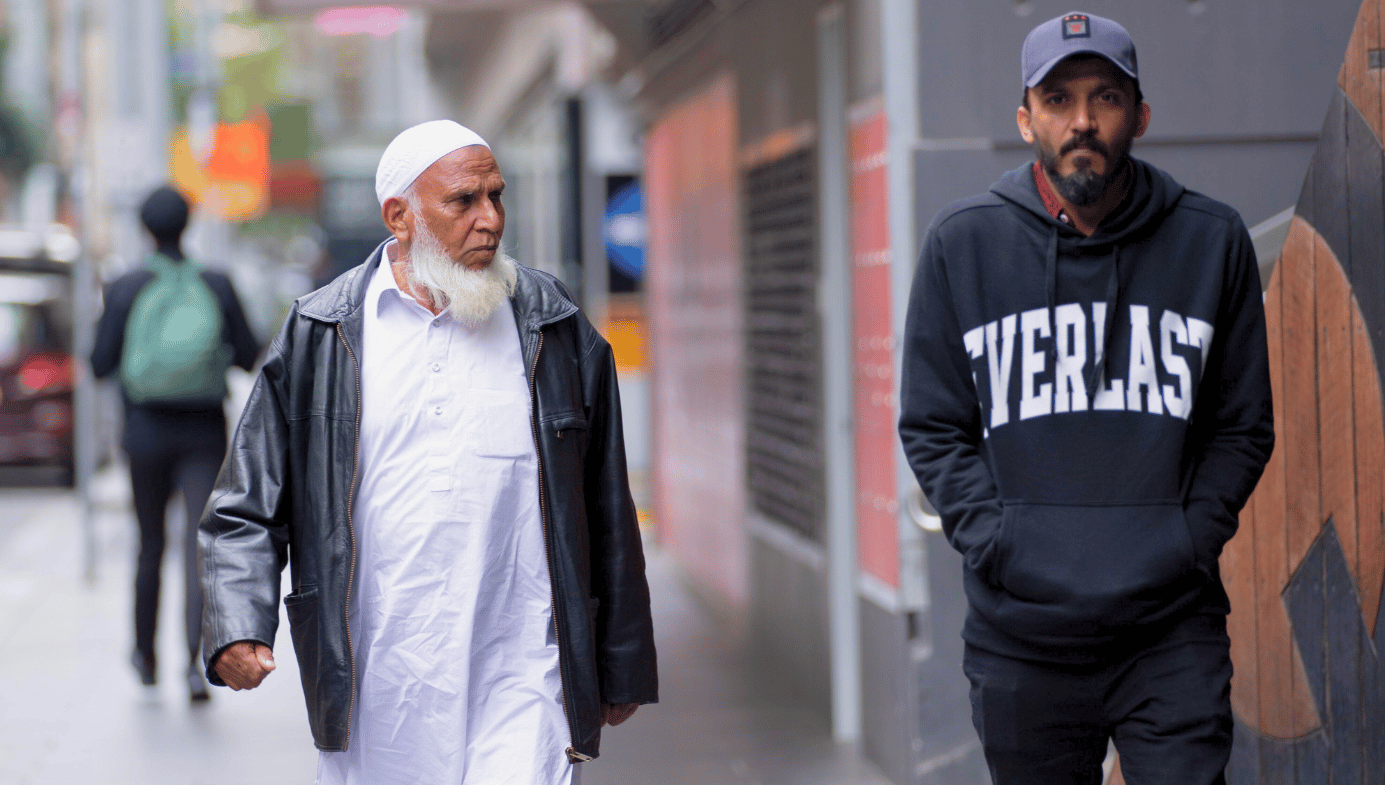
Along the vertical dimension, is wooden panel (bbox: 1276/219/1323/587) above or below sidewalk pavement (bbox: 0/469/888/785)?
above

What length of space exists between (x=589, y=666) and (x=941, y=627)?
7.30 ft

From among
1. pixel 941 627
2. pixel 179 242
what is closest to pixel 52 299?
pixel 179 242

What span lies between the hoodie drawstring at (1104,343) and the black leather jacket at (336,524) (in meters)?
0.96

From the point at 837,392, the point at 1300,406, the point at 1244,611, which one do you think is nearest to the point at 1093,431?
the point at 1300,406

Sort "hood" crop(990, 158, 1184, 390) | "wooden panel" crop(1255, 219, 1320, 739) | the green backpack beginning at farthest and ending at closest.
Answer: the green backpack → "wooden panel" crop(1255, 219, 1320, 739) → "hood" crop(990, 158, 1184, 390)

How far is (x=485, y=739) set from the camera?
10.5ft

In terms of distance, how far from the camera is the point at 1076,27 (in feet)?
9.67

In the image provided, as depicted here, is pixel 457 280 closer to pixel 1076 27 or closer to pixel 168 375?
pixel 1076 27

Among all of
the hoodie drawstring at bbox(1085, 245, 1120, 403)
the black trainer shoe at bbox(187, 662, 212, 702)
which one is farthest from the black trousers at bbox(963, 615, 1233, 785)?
the black trainer shoe at bbox(187, 662, 212, 702)

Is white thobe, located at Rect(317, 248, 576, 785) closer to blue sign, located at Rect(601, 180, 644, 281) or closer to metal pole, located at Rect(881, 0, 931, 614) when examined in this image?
metal pole, located at Rect(881, 0, 931, 614)

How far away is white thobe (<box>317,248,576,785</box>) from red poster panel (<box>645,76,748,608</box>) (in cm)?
525

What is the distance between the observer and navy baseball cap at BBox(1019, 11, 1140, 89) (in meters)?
2.92

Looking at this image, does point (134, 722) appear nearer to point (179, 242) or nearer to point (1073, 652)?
point (179, 242)

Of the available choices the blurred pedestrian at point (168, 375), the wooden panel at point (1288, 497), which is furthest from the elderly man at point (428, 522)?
the blurred pedestrian at point (168, 375)
